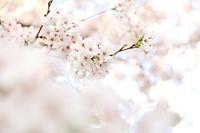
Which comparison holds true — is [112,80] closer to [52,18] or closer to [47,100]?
[52,18]

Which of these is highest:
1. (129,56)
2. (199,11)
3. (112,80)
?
(199,11)

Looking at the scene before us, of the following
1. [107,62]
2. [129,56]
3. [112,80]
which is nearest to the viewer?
[107,62]

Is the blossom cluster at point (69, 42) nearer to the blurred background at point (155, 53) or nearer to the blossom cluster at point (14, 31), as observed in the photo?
the blossom cluster at point (14, 31)

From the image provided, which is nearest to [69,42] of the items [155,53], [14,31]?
[14,31]

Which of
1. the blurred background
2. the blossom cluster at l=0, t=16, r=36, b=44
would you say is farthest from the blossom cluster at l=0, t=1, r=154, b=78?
the blurred background

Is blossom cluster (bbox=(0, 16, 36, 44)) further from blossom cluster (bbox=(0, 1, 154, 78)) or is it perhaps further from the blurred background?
the blurred background

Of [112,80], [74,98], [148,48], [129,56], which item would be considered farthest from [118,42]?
[74,98]

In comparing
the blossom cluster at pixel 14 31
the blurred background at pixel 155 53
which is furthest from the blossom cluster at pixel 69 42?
the blurred background at pixel 155 53

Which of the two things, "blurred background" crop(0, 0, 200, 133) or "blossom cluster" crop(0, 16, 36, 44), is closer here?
"blossom cluster" crop(0, 16, 36, 44)

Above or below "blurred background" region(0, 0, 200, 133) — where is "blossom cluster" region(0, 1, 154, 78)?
below

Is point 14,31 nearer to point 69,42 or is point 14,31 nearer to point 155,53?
point 69,42

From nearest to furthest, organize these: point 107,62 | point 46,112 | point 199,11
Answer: point 46,112 → point 107,62 → point 199,11
